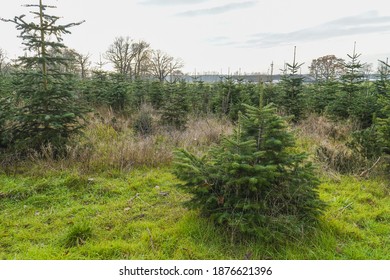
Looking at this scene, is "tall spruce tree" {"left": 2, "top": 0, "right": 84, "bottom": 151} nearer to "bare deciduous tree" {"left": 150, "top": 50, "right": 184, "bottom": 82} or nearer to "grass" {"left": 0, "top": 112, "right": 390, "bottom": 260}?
Answer: "grass" {"left": 0, "top": 112, "right": 390, "bottom": 260}

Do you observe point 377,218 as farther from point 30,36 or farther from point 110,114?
point 110,114

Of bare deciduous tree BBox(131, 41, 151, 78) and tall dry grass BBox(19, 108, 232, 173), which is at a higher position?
bare deciduous tree BBox(131, 41, 151, 78)

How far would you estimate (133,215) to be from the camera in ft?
13.4

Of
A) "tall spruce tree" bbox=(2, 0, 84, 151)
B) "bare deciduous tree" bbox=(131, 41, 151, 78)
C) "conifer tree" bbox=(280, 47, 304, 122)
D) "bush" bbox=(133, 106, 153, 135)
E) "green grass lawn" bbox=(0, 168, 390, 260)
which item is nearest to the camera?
"green grass lawn" bbox=(0, 168, 390, 260)

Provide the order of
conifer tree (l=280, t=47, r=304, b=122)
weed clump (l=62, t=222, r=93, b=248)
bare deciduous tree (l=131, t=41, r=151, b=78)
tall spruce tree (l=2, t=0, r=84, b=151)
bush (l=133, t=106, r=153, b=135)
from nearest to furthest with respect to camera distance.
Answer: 1. weed clump (l=62, t=222, r=93, b=248)
2. tall spruce tree (l=2, t=0, r=84, b=151)
3. bush (l=133, t=106, r=153, b=135)
4. conifer tree (l=280, t=47, r=304, b=122)
5. bare deciduous tree (l=131, t=41, r=151, b=78)

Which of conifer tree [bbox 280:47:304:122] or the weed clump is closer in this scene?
the weed clump

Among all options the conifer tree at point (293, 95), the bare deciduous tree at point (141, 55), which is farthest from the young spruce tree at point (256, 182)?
the bare deciduous tree at point (141, 55)

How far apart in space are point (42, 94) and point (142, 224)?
3711 mm

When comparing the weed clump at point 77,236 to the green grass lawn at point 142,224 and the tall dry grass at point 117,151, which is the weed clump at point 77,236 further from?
the tall dry grass at point 117,151

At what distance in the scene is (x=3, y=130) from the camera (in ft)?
19.3

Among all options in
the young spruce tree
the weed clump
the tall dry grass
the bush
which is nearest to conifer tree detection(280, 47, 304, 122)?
the tall dry grass

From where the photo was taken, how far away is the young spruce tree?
3.23 m

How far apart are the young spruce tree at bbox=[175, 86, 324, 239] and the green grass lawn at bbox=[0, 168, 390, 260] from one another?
8.4 inches
